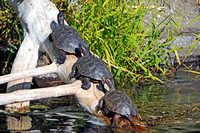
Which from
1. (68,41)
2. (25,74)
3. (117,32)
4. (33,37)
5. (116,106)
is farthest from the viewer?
(117,32)

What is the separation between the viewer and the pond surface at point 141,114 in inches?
134

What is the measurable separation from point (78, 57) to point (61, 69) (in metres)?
0.33

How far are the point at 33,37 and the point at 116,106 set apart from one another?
2299 mm

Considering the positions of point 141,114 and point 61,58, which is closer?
point 141,114

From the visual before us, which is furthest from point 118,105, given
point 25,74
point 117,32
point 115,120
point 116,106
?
point 117,32

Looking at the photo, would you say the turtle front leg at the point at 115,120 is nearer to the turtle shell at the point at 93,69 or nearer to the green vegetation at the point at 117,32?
the turtle shell at the point at 93,69

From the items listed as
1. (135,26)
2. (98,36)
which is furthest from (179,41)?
(98,36)

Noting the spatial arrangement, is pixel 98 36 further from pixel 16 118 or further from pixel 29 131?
pixel 29 131

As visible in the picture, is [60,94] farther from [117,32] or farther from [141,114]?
[117,32]

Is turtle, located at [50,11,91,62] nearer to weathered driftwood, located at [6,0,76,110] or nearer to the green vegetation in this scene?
weathered driftwood, located at [6,0,76,110]

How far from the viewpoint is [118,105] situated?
3314mm

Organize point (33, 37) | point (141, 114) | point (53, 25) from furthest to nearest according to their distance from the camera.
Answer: point (33, 37) < point (53, 25) < point (141, 114)

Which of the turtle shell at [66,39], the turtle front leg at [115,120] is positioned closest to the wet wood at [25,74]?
the turtle shell at [66,39]

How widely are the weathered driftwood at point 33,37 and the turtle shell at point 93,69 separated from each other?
837 mm
